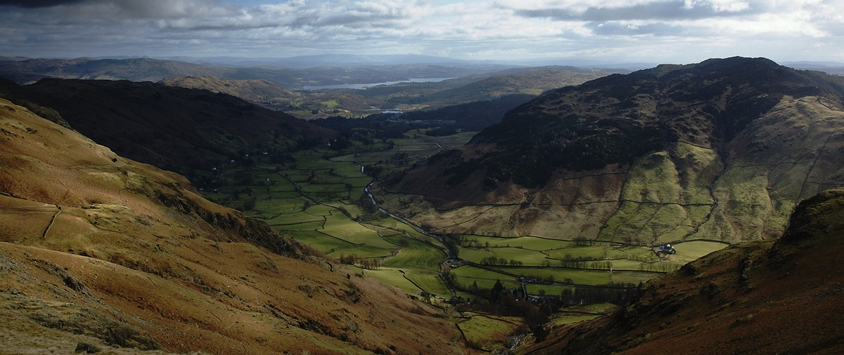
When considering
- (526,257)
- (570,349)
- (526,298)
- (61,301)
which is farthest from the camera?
(526,257)

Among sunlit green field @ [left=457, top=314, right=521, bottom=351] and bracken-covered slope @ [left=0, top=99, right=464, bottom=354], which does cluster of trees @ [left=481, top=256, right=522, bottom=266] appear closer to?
sunlit green field @ [left=457, top=314, right=521, bottom=351]

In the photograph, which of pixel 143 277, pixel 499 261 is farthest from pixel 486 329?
pixel 143 277

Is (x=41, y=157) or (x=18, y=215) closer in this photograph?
(x=18, y=215)

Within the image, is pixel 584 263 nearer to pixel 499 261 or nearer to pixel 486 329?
pixel 499 261

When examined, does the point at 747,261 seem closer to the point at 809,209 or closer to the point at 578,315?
the point at 809,209

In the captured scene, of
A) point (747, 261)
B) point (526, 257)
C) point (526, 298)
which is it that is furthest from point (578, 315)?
point (747, 261)

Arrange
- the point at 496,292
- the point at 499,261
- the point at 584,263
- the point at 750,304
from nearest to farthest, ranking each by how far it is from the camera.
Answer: the point at 750,304
the point at 496,292
the point at 584,263
the point at 499,261
